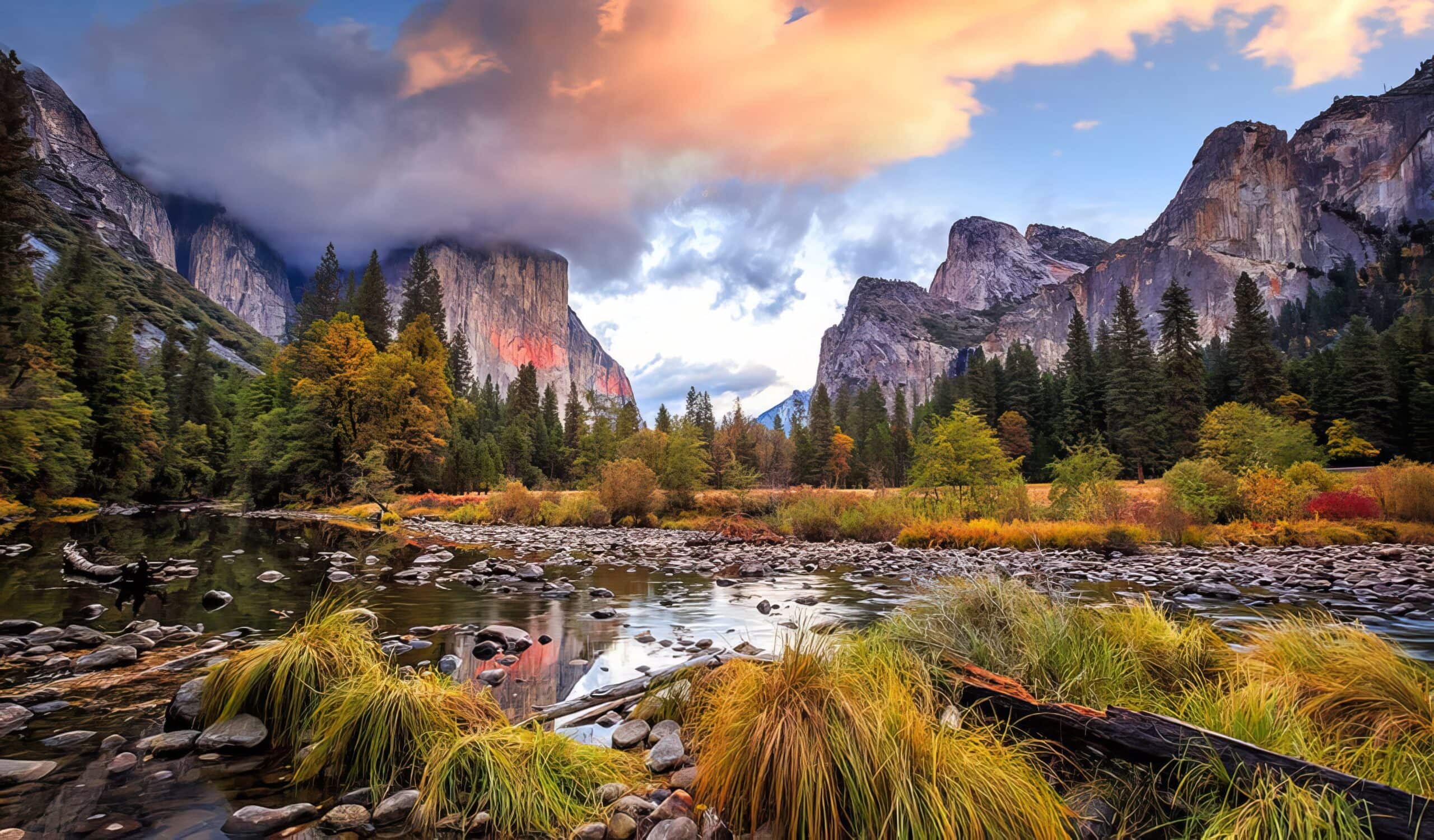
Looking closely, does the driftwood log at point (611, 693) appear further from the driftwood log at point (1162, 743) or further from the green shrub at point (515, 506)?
the green shrub at point (515, 506)

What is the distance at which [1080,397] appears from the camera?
202 feet

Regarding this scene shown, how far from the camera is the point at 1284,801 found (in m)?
2.36

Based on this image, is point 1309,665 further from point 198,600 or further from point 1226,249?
point 1226,249

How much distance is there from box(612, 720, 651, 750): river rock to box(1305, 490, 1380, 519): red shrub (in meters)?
24.8

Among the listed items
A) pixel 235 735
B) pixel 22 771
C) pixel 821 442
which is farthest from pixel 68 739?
pixel 821 442

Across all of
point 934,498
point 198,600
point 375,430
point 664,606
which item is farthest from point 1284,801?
point 375,430

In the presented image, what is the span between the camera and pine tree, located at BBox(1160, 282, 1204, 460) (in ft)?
162

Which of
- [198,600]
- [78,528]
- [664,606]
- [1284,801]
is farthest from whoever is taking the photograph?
[78,528]

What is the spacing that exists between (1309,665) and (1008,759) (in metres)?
2.88

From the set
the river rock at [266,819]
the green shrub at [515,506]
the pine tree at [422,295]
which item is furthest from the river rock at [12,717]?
the pine tree at [422,295]

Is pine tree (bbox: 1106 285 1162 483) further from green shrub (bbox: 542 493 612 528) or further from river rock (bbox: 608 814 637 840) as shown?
river rock (bbox: 608 814 637 840)

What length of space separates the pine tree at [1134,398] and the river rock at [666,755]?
5494cm

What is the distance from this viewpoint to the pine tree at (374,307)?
47.6m

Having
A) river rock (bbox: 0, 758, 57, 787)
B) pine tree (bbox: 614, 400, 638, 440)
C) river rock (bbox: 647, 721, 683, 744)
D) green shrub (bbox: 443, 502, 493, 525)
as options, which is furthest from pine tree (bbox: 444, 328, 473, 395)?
river rock (bbox: 647, 721, 683, 744)
